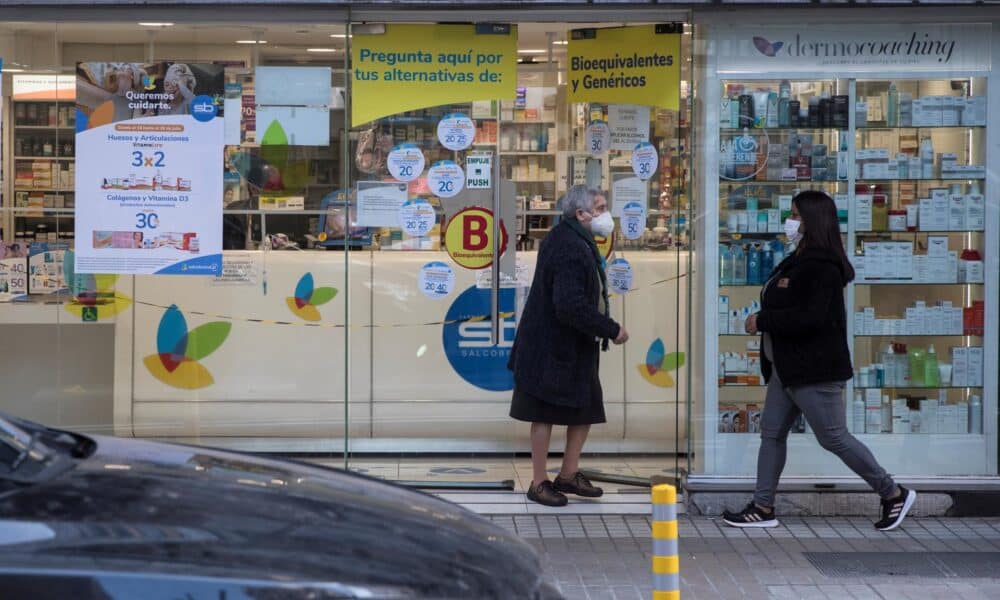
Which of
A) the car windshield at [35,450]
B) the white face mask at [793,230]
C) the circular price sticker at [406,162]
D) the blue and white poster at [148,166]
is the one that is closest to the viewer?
the car windshield at [35,450]

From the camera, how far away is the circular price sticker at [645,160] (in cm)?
833

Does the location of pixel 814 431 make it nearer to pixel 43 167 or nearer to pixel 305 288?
pixel 305 288

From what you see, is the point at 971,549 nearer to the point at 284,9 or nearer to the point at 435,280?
the point at 435,280

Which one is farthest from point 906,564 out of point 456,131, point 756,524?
point 456,131

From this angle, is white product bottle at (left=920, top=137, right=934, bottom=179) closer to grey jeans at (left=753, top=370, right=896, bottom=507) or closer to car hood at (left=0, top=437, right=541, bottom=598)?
grey jeans at (left=753, top=370, right=896, bottom=507)

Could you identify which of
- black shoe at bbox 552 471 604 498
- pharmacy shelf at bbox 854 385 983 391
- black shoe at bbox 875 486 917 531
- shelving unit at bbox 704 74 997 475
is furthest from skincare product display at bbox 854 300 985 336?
black shoe at bbox 552 471 604 498

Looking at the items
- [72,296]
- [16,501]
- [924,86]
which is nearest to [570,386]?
[924,86]

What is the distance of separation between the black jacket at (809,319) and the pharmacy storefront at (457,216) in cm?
72

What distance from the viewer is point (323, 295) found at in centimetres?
856

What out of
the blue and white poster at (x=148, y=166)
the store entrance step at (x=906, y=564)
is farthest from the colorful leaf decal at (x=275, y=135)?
the store entrance step at (x=906, y=564)

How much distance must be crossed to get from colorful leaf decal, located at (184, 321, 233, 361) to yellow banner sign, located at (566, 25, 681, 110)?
269 centimetres

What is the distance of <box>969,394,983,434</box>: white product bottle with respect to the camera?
7.81 meters

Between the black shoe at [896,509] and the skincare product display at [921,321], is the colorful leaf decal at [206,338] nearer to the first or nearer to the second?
the skincare product display at [921,321]

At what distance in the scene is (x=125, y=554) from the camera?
2.90 metres
